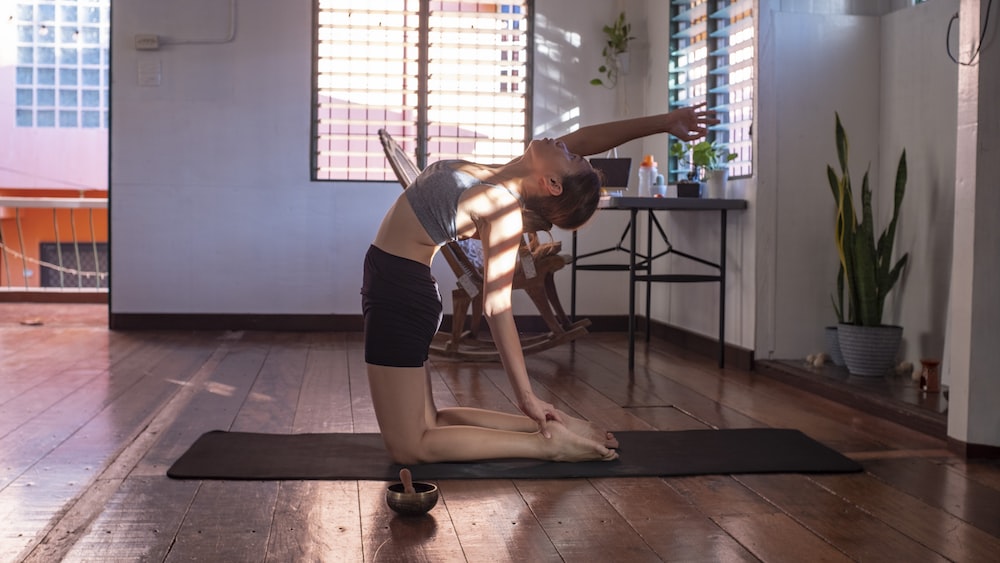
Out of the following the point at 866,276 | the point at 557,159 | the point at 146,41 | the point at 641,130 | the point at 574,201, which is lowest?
the point at 866,276

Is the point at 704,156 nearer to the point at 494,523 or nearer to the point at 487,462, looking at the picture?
the point at 487,462

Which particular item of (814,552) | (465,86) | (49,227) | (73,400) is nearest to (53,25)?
(49,227)

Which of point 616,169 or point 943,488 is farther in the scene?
point 616,169

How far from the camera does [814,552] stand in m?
2.11

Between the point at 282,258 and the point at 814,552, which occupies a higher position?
the point at 282,258

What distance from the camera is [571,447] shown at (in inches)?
111

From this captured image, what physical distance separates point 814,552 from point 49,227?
13425mm

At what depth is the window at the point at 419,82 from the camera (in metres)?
6.29

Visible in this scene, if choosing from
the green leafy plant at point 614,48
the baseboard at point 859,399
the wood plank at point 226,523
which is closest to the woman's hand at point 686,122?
the baseboard at point 859,399

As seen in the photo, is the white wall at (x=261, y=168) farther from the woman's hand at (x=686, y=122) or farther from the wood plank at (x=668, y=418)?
the woman's hand at (x=686, y=122)

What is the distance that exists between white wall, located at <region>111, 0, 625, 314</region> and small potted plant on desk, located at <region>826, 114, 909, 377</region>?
9.03ft

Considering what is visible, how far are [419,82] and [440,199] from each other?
3901 millimetres

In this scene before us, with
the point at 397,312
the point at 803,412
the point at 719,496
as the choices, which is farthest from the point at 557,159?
the point at 803,412

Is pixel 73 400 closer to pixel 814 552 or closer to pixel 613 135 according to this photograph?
pixel 613 135
